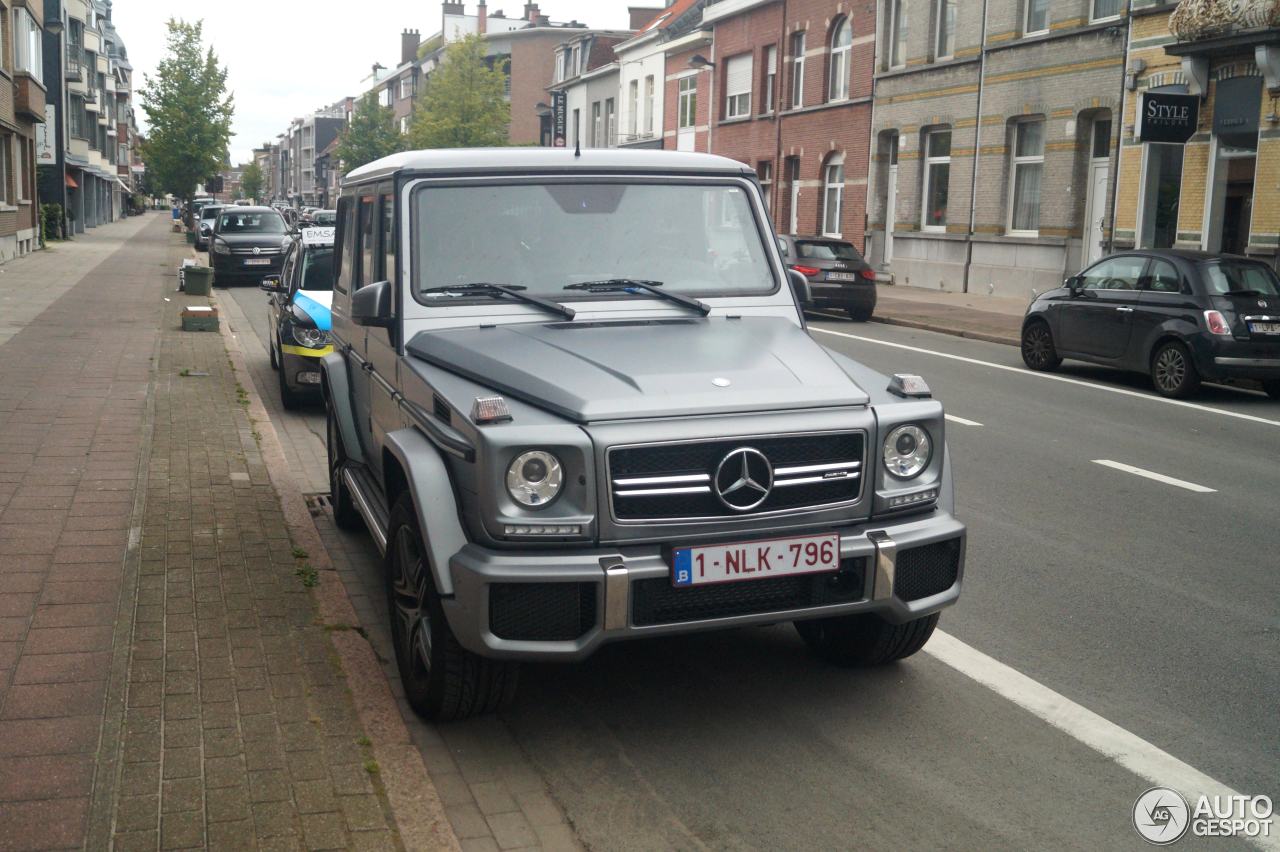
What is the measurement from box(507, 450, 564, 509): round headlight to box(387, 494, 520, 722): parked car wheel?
45cm

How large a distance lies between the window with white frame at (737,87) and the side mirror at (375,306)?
3945cm

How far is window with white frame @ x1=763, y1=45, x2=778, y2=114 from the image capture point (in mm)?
40969

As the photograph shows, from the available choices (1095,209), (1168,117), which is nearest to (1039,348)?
(1168,117)

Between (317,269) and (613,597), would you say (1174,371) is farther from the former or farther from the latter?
(613,597)

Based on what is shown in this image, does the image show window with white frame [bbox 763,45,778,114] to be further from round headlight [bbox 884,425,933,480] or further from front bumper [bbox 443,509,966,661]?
front bumper [bbox 443,509,966,661]

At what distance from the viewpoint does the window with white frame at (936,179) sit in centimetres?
3188

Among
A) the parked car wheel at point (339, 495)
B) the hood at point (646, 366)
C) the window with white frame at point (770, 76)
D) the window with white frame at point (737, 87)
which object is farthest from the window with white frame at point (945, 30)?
the hood at point (646, 366)

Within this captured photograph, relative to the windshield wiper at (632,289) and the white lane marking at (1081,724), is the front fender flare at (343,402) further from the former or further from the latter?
the white lane marking at (1081,724)

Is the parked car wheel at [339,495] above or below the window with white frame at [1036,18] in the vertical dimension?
below

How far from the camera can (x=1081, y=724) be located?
15.1ft

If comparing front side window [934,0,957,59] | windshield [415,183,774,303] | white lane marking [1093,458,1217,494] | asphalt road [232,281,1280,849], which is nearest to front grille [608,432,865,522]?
asphalt road [232,281,1280,849]

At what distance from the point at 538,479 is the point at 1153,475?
664 centimetres

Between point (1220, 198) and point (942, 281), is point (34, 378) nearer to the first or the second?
point (1220, 198)

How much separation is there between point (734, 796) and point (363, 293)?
240 cm
